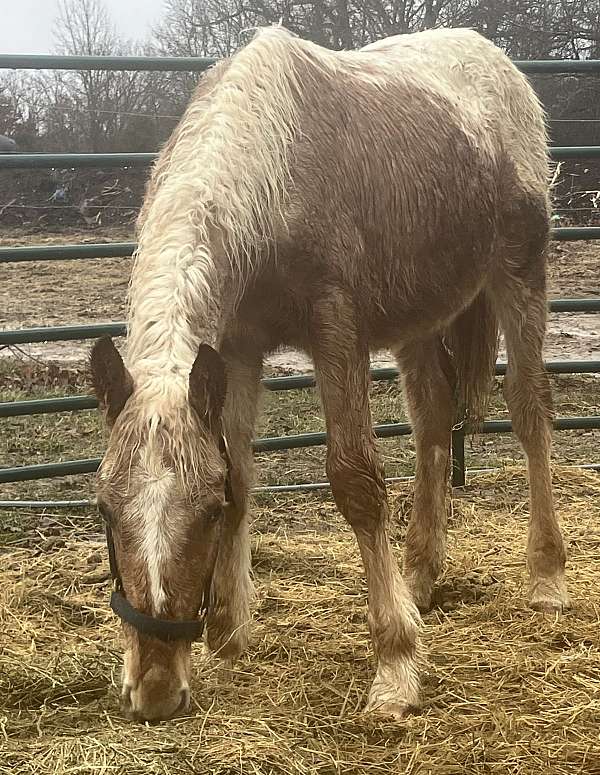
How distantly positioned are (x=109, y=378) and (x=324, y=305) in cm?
73

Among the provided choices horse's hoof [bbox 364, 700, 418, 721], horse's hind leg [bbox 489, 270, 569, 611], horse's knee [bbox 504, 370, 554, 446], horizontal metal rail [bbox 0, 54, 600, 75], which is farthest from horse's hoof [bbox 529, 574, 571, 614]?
horizontal metal rail [bbox 0, 54, 600, 75]

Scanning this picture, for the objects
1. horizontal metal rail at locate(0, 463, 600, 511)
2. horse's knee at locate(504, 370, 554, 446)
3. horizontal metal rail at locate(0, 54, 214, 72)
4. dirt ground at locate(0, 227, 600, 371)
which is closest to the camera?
horse's knee at locate(504, 370, 554, 446)

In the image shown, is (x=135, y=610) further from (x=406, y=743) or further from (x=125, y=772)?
(x=406, y=743)

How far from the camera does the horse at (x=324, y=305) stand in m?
1.86

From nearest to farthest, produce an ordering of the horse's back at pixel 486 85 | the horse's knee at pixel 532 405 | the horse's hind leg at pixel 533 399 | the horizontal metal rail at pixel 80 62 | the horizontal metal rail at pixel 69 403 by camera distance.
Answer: the horse's back at pixel 486 85 → the horse's hind leg at pixel 533 399 → the horse's knee at pixel 532 405 → the horizontal metal rail at pixel 80 62 → the horizontal metal rail at pixel 69 403

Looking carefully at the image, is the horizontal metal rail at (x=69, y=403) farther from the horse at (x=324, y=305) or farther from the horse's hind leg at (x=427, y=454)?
the horse at (x=324, y=305)

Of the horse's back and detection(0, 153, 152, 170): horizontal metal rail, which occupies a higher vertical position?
the horse's back

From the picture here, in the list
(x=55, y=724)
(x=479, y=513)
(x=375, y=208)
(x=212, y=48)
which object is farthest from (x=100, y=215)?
(x=55, y=724)

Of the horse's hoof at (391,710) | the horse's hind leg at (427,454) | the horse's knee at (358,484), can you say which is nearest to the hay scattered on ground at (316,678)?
the horse's hoof at (391,710)

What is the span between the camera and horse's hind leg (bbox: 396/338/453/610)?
329 cm

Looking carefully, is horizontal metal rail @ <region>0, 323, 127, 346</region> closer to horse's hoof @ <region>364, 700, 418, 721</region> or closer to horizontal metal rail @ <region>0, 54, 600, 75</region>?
horizontal metal rail @ <region>0, 54, 600, 75</region>

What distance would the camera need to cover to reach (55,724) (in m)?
2.30

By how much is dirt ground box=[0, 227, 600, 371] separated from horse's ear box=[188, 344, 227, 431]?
4135 millimetres

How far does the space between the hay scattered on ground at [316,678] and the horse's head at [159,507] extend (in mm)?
305
